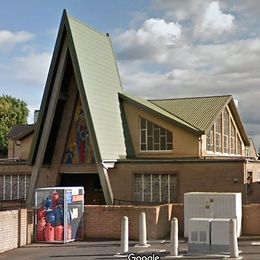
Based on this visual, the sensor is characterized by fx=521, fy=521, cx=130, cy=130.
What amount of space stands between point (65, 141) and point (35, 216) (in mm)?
11886

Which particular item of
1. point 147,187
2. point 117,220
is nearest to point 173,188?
point 147,187

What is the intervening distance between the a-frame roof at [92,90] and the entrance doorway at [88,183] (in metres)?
3.44

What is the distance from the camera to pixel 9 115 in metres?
75.8

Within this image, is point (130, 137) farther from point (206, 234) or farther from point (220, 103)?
point (206, 234)

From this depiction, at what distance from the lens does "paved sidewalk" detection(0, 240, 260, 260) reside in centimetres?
1669

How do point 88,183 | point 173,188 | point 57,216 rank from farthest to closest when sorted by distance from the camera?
1. point 88,183
2. point 173,188
3. point 57,216

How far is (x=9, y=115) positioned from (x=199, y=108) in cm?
4545

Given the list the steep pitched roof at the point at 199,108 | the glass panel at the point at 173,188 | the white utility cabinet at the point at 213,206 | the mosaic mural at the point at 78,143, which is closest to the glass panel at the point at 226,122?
the steep pitched roof at the point at 199,108

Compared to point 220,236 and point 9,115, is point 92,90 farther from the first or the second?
point 9,115

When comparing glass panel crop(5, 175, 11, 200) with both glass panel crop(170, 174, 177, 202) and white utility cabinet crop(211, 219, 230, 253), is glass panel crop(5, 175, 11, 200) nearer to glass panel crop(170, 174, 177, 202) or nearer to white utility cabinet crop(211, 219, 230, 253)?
glass panel crop(170, 174, 177, 202)

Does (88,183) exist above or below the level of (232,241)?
above

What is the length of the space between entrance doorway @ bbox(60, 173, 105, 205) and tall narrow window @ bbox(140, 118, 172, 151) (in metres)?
3.91

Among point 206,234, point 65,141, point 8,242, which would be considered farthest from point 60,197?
point 65,141

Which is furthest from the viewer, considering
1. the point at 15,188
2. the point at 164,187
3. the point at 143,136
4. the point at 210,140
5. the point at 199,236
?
the point at 210,140
